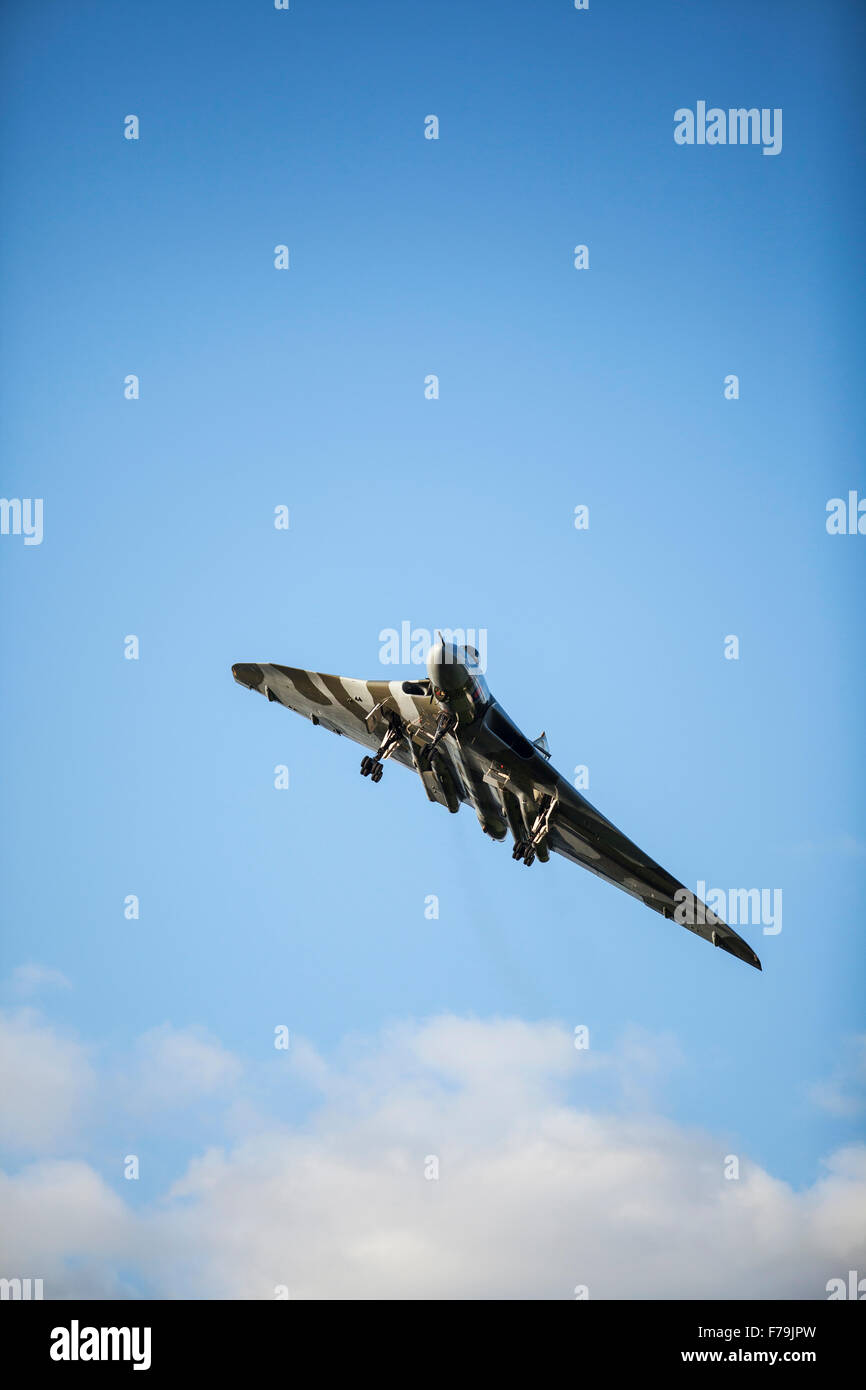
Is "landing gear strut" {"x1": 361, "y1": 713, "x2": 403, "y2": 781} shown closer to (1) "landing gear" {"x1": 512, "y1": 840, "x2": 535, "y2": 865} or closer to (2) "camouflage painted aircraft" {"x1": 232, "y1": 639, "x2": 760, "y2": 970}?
(2) "camouflage painted aircraft" {"x1": 232, "y1": 639, "x2": 760, "y2": 970}

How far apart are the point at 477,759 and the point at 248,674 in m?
14.3

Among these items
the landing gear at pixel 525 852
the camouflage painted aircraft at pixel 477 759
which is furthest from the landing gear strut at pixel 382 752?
the landing gear at pixel 525 852

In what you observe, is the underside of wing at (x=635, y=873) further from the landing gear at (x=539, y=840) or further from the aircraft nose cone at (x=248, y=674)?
the aircraft nose cone at (x=248, y=674)

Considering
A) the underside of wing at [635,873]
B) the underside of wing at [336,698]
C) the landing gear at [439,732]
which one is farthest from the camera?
the underside of wing at [635,873]

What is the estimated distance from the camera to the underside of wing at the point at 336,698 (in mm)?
Answer: 56188

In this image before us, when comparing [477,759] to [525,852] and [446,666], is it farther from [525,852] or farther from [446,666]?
[446,666]

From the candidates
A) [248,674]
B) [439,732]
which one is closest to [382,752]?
[439,732]

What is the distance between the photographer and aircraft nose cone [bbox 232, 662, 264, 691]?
6362cm

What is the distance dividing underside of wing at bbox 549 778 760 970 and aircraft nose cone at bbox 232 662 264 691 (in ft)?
52.7

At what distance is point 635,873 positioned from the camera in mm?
62906
